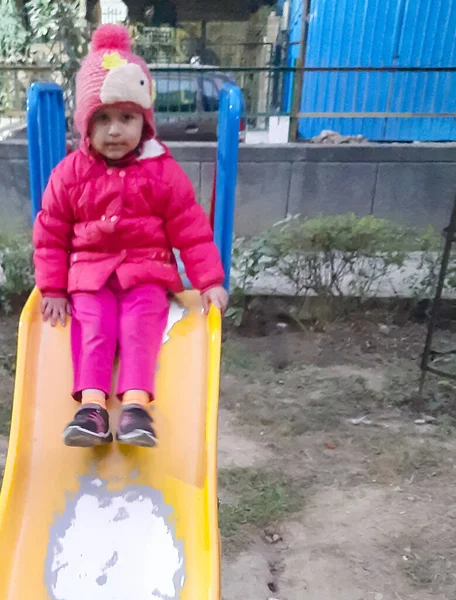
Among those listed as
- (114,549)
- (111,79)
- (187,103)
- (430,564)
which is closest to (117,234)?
(111,79)

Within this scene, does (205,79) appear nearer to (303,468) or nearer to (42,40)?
(42,40)

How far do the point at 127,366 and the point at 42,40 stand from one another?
4925 millimetres

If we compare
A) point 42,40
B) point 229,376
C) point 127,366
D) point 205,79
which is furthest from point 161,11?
point 127,366

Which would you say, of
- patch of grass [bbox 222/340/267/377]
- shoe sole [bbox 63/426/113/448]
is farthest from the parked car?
shoe sole [bbox 63/426/113/448]

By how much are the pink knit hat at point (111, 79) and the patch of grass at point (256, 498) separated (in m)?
1.87

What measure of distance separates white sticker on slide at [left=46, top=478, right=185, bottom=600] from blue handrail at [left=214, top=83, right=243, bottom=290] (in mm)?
1175

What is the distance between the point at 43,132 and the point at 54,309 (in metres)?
0.88

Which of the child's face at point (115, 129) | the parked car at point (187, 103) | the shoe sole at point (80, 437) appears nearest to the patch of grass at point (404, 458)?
the shoe sole at point (80, 437)

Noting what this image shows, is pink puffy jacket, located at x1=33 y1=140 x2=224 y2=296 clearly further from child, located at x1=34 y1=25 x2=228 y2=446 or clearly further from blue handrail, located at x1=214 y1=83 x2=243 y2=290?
blue handrail, located at x1=214 y1=83 x2=243 y2=290

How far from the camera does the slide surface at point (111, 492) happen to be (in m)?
1.87

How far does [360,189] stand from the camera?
6566mm

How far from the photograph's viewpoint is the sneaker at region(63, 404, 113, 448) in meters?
1.89

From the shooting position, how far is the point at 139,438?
1.91 m

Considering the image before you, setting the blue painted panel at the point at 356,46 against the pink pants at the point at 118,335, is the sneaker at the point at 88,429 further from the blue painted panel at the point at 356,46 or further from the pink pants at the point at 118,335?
the blue painted panel at the point at 356,46
